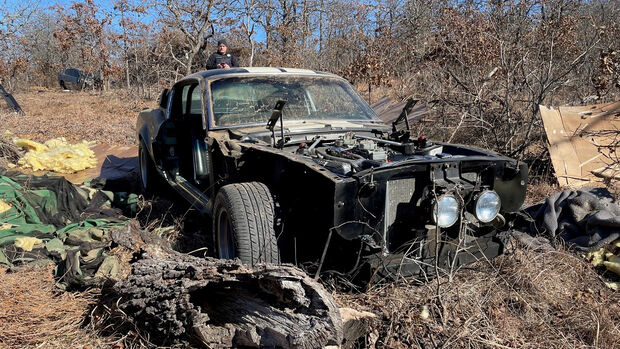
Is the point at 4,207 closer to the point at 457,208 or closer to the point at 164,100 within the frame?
the point at 164,100

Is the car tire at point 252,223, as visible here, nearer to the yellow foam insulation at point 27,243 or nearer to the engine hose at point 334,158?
the engine hose at point 334,158

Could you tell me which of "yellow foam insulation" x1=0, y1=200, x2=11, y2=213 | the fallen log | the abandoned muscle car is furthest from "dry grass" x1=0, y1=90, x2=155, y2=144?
the fallen log

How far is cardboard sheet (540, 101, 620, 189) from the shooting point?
17.7ft

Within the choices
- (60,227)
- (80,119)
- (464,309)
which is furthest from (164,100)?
(80,119)

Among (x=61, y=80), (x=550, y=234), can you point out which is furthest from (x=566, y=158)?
(x=61, y=80)

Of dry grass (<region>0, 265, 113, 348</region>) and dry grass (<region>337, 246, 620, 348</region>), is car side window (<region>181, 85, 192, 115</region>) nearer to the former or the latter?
dry grass (<region>0, 265, 113, 348</region>)

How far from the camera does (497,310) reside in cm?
273

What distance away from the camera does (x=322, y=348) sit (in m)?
2.04

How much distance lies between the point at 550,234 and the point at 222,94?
Result: 3166 millimetres

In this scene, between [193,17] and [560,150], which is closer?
[560,150]

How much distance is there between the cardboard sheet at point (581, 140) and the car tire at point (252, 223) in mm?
3985

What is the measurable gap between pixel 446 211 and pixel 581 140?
398 cm

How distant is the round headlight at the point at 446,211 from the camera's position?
103 inches

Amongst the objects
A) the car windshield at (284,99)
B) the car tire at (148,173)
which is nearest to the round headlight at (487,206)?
the car windshield at (284,99)
